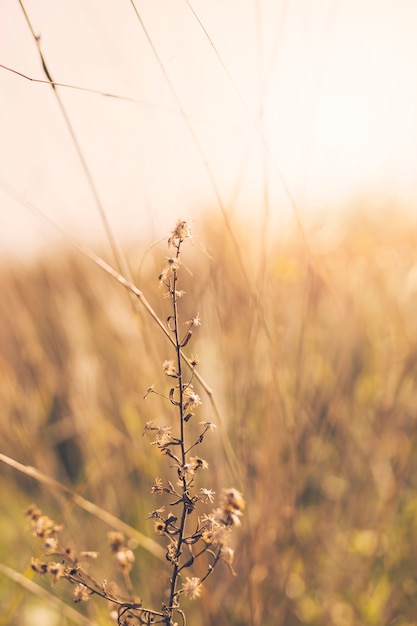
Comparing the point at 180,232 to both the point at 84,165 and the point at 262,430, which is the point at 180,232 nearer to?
the point at 84,165

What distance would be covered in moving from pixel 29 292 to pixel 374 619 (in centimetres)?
102

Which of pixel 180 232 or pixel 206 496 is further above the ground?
pixel 180 232

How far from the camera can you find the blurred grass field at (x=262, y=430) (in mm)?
643

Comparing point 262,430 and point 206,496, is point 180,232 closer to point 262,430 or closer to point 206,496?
point 206,496

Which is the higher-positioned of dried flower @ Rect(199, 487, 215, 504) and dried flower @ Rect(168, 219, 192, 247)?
dried flower @ Rect(168, 219, 192, 247)

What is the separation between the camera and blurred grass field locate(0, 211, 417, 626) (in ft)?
2.11

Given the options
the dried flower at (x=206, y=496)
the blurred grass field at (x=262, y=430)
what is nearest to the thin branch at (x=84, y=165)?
the blurred grass field at (x=262, y=430)

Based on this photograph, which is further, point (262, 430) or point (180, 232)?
point (262, 430)

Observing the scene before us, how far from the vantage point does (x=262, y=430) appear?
0.73 metres

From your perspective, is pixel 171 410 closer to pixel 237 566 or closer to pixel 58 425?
pixel 237 566

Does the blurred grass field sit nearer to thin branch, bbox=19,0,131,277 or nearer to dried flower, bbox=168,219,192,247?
thin branch, bbox=19,0,131,277

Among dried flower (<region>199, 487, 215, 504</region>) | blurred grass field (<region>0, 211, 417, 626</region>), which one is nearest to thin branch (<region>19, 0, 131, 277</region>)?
blurred grass field (<region>0, 211, 417, 626</region>)

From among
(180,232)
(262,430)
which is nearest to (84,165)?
(180,232)

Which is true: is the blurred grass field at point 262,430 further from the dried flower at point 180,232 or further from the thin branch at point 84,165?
the dried flower at point 180,232
